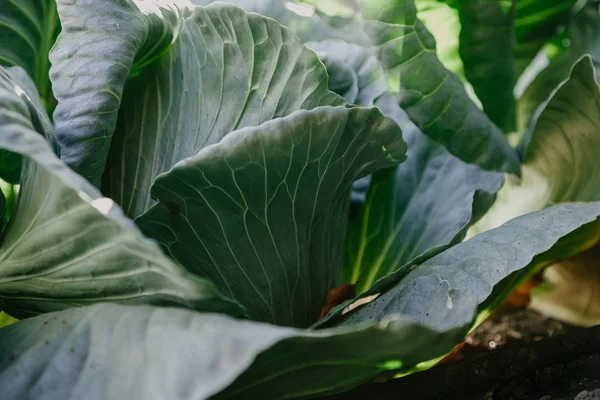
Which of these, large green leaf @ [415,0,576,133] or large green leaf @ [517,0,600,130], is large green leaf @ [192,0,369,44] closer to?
large green leaf @ [415,0,576,133]

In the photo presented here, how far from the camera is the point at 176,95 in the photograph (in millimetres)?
793

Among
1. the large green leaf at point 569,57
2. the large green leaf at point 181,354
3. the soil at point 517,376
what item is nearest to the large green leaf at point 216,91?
the large green leaf at point 181,354

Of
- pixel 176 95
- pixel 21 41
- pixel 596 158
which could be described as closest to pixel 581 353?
pixel 596 158

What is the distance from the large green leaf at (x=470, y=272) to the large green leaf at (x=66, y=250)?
209 millimetres

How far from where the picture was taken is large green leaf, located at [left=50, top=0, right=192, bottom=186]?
26.2 inches

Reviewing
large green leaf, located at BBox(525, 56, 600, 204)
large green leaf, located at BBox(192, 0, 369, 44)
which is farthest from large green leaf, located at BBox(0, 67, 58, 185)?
large green leaf, located at BBox(525, 56, 600, 204)

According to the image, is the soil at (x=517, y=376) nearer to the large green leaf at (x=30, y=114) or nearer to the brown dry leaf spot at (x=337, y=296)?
the brown dry leaf spot at (x=337, y=296)

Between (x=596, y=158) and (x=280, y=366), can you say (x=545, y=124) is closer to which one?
(x=596, y=158)

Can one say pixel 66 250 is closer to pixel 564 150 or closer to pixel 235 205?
pixel 235 205

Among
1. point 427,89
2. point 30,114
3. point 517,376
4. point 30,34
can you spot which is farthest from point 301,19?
point 517,376

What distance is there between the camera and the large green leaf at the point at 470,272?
2.13 feet

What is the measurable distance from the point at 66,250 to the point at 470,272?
427 millimetres

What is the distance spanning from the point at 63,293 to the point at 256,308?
23 cm

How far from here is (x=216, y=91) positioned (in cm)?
76
